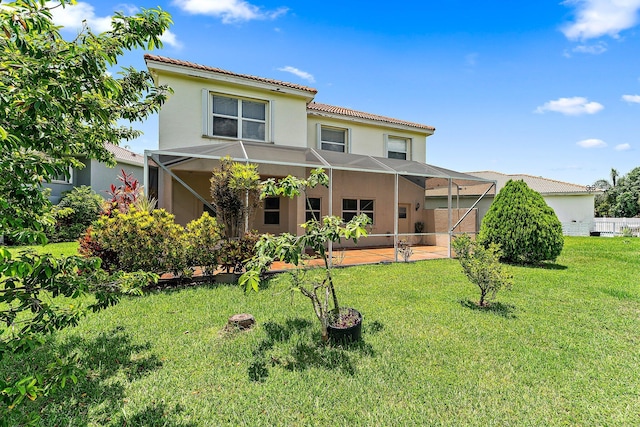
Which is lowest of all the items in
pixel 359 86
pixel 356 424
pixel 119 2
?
pixel 356 424

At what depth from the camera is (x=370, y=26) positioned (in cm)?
1021

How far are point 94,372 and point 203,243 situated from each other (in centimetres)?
390

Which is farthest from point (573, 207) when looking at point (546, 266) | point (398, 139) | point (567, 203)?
point (546, 266)

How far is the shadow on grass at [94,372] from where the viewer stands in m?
2.69

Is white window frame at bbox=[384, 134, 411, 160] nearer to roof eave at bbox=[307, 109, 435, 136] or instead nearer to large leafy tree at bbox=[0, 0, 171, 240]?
roof eave at bbox=[307, 109, 435, 136]

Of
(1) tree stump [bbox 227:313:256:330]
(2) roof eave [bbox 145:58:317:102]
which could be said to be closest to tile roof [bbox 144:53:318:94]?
(2) roof eave [bbox 145:58:317:102]

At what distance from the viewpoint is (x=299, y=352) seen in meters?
3.92

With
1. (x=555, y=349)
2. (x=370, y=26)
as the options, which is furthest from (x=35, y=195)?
(x=370, y=26)

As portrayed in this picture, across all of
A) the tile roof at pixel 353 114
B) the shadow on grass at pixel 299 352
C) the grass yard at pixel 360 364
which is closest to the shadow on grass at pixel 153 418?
the grass yard at pixel 360 364

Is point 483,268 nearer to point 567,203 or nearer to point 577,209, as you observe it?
point 567,203

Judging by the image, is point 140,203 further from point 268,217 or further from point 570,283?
point 570,283

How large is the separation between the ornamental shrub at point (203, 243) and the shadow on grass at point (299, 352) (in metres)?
3.31

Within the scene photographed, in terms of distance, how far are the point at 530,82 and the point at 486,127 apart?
3.76 metres

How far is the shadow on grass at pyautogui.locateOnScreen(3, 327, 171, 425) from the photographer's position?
2.69 meters
